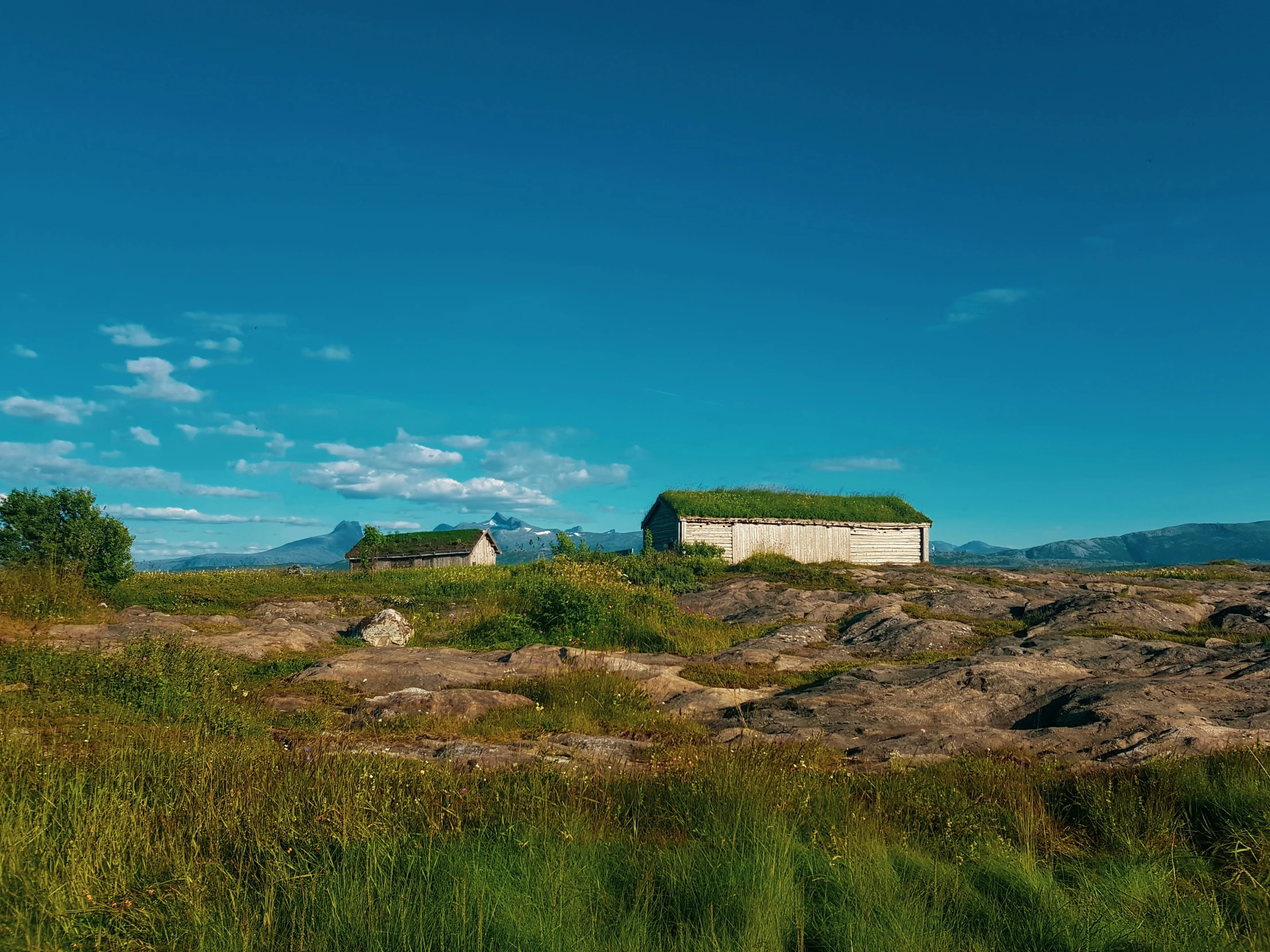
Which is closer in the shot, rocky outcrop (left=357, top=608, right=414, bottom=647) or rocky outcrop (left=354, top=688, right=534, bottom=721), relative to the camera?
rocky outcrop (left=354, top=688, right=534, bottom=721)

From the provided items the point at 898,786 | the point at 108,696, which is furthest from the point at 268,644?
the point at 898,786

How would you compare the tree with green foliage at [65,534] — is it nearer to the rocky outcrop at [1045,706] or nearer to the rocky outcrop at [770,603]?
the rocky outcrop at [770,603]

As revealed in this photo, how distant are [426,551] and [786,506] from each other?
22206mm

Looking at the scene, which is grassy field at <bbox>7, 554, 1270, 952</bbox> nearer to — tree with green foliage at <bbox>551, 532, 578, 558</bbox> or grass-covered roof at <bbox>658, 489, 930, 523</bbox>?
tree with green foliage at <bbox>551, 532, 578, 558</bbox>

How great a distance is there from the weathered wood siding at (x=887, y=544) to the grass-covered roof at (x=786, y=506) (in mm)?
588

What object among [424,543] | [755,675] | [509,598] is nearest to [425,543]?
[424,543]

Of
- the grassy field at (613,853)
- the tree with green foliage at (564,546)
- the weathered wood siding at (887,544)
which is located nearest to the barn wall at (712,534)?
the tree with green foliage at (564,546)

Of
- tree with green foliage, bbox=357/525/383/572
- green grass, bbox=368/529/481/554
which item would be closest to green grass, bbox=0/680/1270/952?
tree with green foliage, bbox=357/525/383/572

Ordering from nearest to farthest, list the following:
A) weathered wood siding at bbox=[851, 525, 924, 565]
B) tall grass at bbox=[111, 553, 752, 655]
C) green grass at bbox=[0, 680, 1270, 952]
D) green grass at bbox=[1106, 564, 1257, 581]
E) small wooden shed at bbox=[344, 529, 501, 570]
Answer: green grass at bbox=[0, 680, 1270, 952] < tall grass at bbox=[111, 553, 752, 655] < green grass at bbox=[1106, 564, 1257, 581] < weathered wood siding at bbox=[851, 525, 924, 565] < small wooden shed at bbox=[344, 529, 501, 570]

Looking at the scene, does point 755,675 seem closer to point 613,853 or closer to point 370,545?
point 613,853

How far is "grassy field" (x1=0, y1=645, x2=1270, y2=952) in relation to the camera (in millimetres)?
3975

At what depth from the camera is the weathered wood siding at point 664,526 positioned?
4062cm

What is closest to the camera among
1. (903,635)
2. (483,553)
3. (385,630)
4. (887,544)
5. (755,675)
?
(755,675)

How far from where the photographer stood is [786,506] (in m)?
42.7
